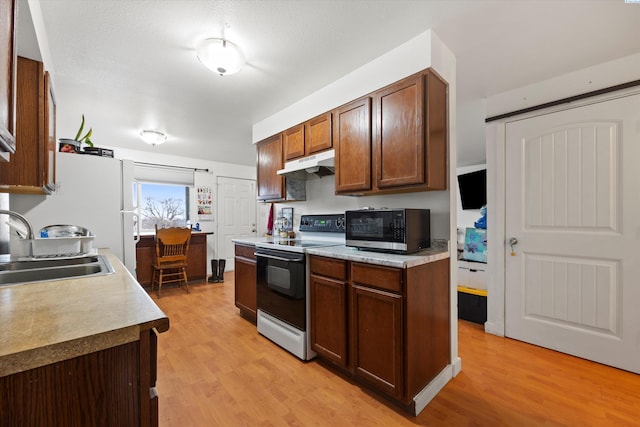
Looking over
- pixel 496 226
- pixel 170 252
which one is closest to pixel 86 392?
pixel 496 226

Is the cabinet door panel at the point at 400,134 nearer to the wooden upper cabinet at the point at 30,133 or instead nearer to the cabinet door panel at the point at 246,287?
the cabinet door panel at the point at 246,287

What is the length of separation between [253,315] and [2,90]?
98.5 inches

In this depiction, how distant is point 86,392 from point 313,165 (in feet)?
6.61

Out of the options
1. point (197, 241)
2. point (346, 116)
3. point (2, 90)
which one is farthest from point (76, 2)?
point (197, 241)

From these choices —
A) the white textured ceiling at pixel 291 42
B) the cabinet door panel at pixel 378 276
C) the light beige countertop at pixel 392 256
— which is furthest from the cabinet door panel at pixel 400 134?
the cabinet door panel at pixel 378 276

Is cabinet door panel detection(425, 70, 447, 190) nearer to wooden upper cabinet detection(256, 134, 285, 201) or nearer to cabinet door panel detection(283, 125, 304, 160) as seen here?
cabinet door panel detection(283, 125, 304, 160)

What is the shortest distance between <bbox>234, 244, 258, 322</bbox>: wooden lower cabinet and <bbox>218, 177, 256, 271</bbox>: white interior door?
101 inches

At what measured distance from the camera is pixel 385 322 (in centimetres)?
159

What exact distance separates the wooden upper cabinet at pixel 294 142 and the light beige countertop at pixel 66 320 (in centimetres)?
196

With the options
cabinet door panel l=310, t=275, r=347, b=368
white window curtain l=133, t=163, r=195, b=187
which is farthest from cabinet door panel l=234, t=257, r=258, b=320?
white window curtain l=133, t=163, r=195, b=187

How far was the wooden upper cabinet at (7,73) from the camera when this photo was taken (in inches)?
30.9

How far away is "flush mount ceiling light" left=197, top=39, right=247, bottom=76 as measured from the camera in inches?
72.3

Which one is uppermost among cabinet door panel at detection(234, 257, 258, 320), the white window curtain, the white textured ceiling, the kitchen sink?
the white textured ceiling

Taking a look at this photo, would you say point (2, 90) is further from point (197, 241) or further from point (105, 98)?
point (197, 241)
